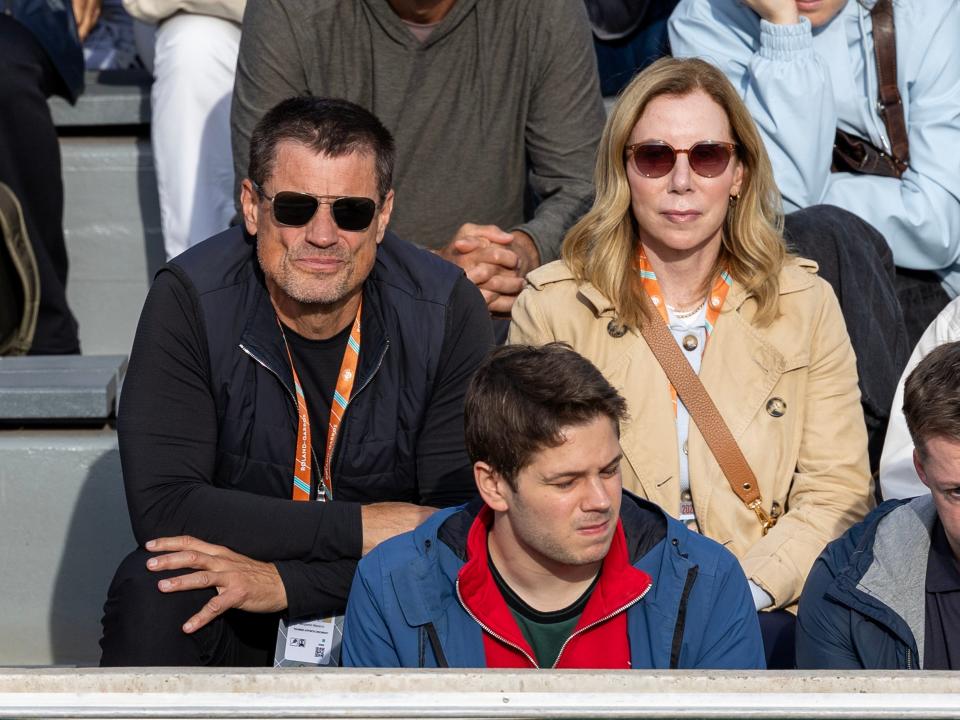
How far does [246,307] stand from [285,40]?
1036 millimetres

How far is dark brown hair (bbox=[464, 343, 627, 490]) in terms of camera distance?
2.21 metres

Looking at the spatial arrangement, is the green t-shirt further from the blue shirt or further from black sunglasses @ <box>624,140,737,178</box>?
the blue shirt

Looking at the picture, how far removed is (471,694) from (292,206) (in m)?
1.58

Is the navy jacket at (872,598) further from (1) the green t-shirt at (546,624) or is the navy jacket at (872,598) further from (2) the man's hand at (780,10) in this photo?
(2) the man's hand at (780,10)

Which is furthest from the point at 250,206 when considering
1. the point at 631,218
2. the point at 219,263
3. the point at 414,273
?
the point at 631,218

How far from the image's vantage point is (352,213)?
2.83 m

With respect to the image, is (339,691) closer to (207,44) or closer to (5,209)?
(5,209)

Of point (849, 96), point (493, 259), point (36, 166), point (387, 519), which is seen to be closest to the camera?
point (387, 519)

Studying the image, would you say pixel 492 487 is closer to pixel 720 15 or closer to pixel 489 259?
pixel 489 259

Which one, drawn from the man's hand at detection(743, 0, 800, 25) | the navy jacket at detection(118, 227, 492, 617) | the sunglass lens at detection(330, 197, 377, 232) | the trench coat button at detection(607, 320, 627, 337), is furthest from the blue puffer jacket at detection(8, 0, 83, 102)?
the trench coat button at detection(607, 320, 627, 337)

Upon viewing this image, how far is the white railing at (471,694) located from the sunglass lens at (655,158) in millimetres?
1677

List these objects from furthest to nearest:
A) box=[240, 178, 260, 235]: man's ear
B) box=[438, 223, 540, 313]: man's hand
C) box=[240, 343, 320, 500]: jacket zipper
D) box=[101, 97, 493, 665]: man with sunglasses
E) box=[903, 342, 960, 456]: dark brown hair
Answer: box=[438, 223, 540, 313]: man's hand < box=[240, 178, 260, 235]: man's ear < box=[240, 343, 320, 500]: jacket zipper < box=[101, 97, 493, 665]: man with sunglasses < box=[903, 342, 960, 456]: dark brown hair

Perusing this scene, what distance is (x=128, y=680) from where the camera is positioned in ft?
4.80

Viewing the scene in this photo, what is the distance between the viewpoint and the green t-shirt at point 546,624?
2.26m
